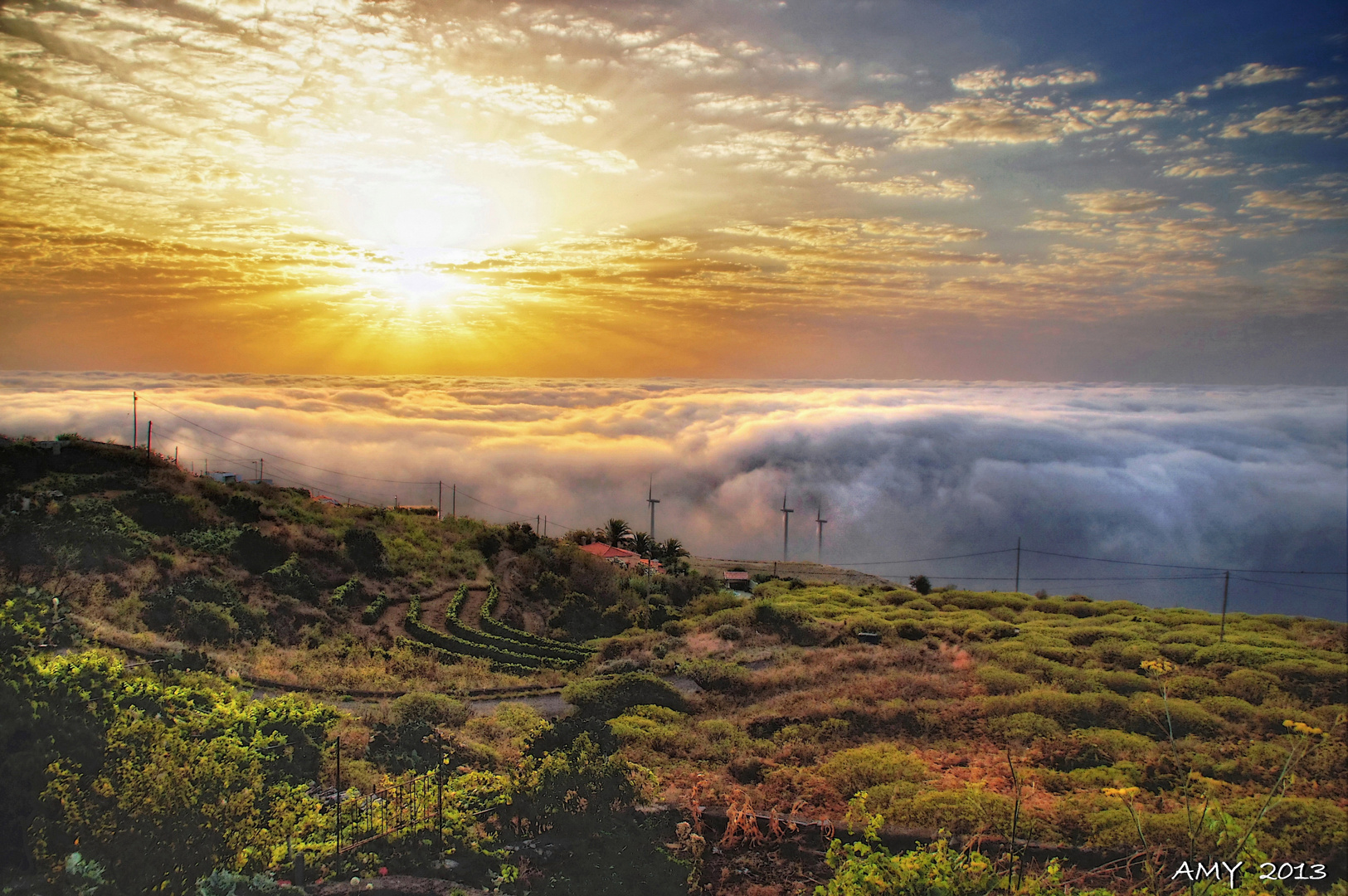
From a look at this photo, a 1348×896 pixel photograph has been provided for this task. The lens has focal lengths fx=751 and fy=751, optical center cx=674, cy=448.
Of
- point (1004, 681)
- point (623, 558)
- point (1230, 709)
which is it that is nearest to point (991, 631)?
point (1004, 681)

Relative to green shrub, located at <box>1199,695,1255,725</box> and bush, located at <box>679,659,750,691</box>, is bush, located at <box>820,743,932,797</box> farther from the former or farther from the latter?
green shrub, located at <box>1199,695,1255,725</box>

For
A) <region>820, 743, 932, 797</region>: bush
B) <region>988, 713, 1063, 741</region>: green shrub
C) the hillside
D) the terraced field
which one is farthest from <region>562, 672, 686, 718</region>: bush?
<region>988, 713, 1063, 741</region>: green shrub

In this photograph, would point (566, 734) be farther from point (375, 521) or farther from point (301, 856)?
point (375, 521)

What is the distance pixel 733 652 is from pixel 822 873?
1513 centimetres

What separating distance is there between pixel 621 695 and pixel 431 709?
4.66 metres

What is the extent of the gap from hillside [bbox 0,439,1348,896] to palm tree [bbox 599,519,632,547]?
15890 millimetres

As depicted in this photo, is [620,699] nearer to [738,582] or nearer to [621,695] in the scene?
[621,695]

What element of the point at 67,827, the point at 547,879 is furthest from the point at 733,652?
the point at 67,827

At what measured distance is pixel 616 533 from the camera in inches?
2024

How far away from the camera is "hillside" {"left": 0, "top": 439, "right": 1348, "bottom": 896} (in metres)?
10.5

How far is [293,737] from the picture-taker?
14.2m

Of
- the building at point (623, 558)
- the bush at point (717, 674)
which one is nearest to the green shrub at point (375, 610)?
Answer: the building at point (623, 558)

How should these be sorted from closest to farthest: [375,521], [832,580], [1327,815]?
1. [1327,815]
2. [375,521]
3. [832,580]

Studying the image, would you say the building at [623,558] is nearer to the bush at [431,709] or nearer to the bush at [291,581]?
the bush at [291,581]
